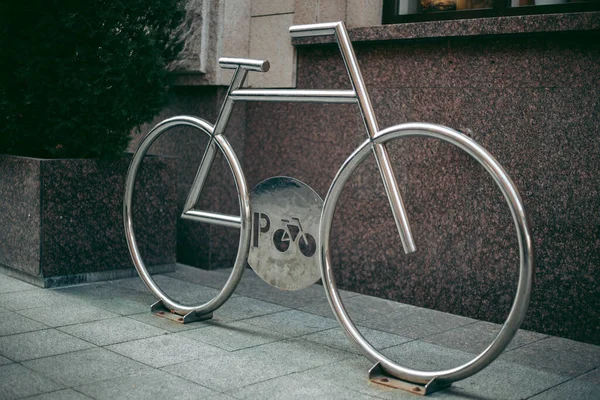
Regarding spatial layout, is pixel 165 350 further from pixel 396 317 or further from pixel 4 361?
pixel 396 317

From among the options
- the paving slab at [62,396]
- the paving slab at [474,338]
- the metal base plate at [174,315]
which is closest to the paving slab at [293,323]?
the metal base plate at [174,315]

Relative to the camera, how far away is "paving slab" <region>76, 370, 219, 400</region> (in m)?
3.02

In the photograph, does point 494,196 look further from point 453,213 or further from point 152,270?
point 152,270

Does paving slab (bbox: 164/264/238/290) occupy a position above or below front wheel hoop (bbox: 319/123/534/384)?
below

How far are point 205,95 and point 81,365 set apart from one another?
276 cm

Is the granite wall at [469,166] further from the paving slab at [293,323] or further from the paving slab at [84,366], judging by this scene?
the paving slab at [84,366]

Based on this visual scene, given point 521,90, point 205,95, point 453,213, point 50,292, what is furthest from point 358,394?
point 205,95

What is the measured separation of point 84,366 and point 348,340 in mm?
1357

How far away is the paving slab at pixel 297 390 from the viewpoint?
306cm

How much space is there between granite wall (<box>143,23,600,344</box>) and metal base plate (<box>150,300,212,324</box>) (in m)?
1.26

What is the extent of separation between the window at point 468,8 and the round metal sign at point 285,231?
177 centimetres

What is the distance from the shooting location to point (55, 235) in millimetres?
4820

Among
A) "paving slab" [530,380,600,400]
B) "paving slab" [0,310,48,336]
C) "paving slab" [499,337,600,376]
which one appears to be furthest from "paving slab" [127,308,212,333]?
"paving slab" [530,380,600,400]

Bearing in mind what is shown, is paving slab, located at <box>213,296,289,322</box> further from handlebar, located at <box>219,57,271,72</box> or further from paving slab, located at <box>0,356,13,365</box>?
handlebar, located at <box>219,57,271,72</box>
